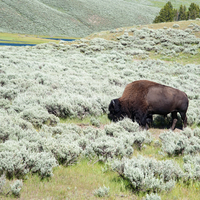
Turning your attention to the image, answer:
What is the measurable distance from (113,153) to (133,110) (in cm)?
290

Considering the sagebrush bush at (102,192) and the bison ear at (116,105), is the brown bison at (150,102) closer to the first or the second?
the bison ear at (116,105)

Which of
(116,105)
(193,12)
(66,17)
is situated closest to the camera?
(116,105)

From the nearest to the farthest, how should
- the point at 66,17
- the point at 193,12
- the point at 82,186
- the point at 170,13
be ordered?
the point at 82,186, the point at 170,13, the point at 193,12, the point at 66,17

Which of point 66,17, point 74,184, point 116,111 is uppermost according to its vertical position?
point 66,17

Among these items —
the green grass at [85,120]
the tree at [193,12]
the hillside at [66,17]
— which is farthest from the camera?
the hillside at [66,17]

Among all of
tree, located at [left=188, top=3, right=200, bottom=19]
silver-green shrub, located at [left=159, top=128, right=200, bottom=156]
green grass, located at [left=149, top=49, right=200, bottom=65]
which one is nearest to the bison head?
silver-green shrub, located at [left=159, top=128, right=200, bottom=156]

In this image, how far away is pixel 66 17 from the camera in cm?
10638

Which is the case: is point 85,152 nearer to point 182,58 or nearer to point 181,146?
point 181,146

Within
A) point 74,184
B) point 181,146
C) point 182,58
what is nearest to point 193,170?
point 181,146

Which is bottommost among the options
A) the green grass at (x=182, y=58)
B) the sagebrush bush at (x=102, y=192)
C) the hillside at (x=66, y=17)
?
the sagebrush bush at (x=102, y=192)

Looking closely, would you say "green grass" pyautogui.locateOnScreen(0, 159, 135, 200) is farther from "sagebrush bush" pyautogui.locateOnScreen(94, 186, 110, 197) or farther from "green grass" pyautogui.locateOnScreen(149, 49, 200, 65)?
"green grass" pyautogui.locateOnScreen(149, 49, 200, 65)

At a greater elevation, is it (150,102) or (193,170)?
(150,102)

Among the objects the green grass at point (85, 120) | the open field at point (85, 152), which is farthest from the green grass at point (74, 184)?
the green grass at point (85, 120)

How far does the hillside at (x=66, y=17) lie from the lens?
8512cm
